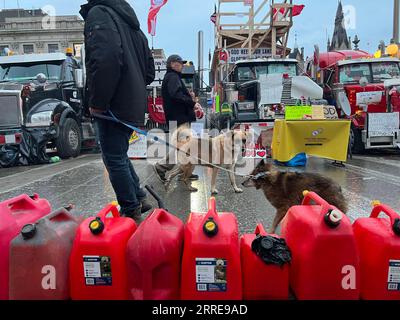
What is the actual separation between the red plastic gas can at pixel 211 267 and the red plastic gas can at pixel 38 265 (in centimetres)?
66

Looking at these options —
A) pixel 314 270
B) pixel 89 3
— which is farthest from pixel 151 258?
pixel 89 3

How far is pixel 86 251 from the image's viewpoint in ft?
5.81

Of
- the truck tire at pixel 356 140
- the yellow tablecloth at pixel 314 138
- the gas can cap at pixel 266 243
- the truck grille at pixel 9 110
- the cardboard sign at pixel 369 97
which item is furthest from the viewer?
the truck tire at pixel 356 140

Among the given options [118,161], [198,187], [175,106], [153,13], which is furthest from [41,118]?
[153,13]

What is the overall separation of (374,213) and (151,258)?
1328mm

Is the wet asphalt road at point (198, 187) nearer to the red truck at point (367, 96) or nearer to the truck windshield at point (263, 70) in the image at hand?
the red truck at point (367, 96)

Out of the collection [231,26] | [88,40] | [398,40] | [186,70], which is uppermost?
[231,26]

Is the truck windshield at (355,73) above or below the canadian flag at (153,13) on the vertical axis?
below

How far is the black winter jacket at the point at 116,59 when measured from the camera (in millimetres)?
2537

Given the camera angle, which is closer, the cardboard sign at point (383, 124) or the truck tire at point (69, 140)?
the cardboard sign at point (383, 124)

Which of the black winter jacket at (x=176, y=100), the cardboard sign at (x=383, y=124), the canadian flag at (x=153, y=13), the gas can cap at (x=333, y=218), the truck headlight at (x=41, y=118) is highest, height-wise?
the canadian flag at (x=153, y=13)

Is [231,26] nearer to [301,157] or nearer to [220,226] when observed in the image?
[301,157]

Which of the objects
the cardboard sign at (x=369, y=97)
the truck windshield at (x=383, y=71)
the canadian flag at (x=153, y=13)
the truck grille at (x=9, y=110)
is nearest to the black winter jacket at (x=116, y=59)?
the truck grille at (x=9, y=110)

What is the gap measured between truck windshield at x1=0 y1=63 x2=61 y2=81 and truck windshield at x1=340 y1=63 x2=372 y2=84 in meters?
8.23
